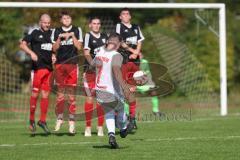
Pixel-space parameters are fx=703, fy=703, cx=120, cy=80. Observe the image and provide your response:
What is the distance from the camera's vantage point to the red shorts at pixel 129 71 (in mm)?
14336

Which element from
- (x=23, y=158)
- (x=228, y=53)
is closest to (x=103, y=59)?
(x=23, y=158)

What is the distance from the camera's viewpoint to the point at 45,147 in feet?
37.1

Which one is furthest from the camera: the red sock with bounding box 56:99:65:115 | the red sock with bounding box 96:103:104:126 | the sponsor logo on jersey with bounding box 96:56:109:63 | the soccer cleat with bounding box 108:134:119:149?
the red sock with bounding box 56:99:65:115

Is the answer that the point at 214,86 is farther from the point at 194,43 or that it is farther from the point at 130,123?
the point at 130,123

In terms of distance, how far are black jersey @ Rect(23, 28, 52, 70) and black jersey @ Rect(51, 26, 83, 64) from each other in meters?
0.21

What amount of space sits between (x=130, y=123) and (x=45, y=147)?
2.34 metres

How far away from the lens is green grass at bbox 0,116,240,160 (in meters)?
10.1

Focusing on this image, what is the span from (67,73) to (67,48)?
54 centimetres

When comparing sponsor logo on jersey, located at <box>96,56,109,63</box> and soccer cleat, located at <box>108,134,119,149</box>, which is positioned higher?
sponsor logo on jersey, located at <box>96,56,109,63</box>

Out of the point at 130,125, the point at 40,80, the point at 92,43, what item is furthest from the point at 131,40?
the point at 130,125

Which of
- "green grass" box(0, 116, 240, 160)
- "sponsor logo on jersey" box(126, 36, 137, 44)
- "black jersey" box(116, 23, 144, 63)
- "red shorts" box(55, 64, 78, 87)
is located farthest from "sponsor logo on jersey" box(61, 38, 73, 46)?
"green grass" box(0, 116, 240, 160)

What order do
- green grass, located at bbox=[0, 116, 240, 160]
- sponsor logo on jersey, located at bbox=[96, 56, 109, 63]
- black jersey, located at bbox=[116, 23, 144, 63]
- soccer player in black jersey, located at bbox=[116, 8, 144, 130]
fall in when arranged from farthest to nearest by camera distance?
black jersey, located at bbox=[116, 23, 144, 63]
soccer player in black jersey, located at bbox=[116, 8, 144, 130]
sponsor logo on jersey, located at bbox=[96, 56, 109, 63]
green grass, located at bbox=[0, 116, 240, 160]

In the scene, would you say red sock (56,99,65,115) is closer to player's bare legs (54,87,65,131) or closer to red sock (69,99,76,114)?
player's bare legs (54,87,65,131)

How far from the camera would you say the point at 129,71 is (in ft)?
47.9
